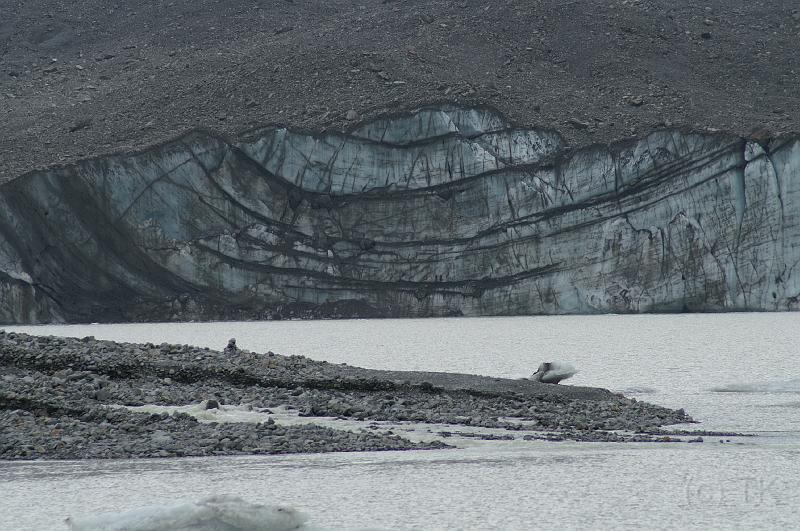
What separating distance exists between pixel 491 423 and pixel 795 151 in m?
26.5

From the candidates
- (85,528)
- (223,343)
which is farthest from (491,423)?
(223,343)

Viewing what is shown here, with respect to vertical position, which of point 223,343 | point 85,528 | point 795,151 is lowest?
point 85,528

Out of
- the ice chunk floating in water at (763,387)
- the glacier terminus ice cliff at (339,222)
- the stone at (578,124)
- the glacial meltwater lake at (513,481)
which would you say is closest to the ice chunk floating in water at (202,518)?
the glacial meltwater lake at (513,481)

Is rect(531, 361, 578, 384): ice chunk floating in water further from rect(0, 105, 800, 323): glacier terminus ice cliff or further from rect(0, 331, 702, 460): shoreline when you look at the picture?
rect(0, 105, 800, 323): glacier terminus ice cliff

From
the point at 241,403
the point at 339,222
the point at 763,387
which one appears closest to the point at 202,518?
the point at 241,403

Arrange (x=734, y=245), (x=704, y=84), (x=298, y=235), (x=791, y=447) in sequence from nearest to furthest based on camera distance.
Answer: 1. (x=791, y=447)
2. (x=734, y=245)
3. (x=298, y=235)
4. (x=704, y=84)

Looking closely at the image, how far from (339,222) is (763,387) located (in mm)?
23891

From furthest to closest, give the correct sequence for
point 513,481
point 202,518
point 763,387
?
point 763,387, point 513,481, point 202,518

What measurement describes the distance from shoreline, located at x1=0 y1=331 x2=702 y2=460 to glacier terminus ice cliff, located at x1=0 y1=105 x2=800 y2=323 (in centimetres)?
2128

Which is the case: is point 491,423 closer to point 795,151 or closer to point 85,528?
point 85,528

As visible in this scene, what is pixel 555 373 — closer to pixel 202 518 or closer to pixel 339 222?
pixel 202 518

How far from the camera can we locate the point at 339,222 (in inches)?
1487

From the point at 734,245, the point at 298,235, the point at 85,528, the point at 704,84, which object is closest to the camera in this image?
the point at 85,528

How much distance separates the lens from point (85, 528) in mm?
6512
